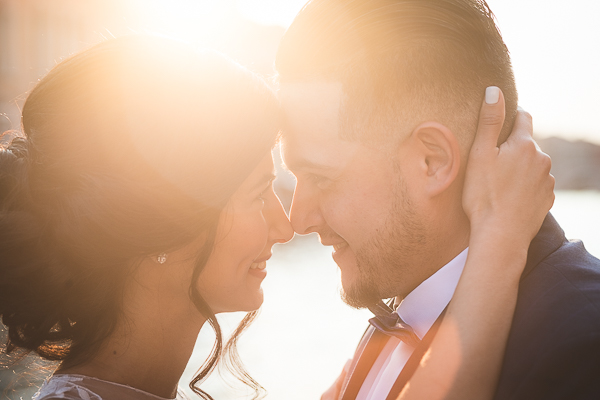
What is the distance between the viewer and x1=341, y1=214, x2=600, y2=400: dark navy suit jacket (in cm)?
125

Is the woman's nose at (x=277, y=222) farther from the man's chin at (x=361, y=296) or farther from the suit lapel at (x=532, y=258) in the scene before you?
the suit lapel at (x=532, y=258)

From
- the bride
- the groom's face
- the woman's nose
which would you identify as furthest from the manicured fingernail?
the woman's nose

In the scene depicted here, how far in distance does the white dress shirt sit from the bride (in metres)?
0.27

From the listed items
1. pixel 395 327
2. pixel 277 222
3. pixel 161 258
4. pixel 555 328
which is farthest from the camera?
pixel 277 222

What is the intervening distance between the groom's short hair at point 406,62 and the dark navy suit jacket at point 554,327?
575mm

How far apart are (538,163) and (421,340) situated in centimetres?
81

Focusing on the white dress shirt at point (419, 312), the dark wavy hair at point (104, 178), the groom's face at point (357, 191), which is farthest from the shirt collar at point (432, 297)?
the dark wavy hair at point (104, 178)

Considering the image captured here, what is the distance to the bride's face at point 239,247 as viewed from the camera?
1939 millimetres

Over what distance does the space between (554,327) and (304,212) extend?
123 cm

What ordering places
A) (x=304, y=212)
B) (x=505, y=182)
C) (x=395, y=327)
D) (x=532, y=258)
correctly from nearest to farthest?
(x=532, y=258) < (x=505, y=182) < (x=395, y=327) < (x=304, y=212)

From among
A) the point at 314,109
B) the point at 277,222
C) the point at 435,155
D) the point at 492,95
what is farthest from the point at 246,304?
the point at 492,95

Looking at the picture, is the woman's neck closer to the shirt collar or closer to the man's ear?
the shirt collar

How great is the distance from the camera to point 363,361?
2.14 meters

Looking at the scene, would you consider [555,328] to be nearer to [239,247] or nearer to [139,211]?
[239,247]
